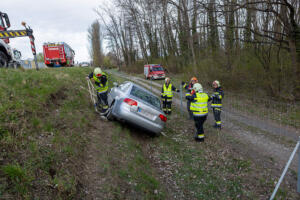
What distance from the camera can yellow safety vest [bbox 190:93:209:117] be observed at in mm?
5016

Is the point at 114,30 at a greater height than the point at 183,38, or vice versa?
the point at 114,30

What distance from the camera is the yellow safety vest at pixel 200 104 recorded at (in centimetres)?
502

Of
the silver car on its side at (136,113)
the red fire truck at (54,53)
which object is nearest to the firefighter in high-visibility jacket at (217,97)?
the silver car on its side at (136,113)

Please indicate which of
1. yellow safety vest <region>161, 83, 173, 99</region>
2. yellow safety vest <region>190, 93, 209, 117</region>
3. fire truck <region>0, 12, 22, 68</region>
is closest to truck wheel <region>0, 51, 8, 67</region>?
fire truck <region>0, 12, 22, 68</region>

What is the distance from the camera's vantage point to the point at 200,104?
16.5ft

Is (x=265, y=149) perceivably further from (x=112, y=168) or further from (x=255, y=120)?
(x=112, y=168)

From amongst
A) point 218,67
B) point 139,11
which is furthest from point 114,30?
point 218,67

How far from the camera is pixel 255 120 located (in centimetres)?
673

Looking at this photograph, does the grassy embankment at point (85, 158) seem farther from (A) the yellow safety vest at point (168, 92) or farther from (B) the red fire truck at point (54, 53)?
(B) the red fire truck at point (54, 53)

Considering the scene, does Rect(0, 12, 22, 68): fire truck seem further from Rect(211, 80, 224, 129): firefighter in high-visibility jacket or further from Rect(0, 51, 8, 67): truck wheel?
Rect(211, 80, 224, 129): firefighter in high-visibility jacket

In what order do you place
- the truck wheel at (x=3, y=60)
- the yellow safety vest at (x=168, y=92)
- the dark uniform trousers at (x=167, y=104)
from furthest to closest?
1. the dark uniform trousers at (x=167, y=104)
2. the yellow safety vest at (x=168, y=92)
3. the truck wheel at (x=3, y=60)

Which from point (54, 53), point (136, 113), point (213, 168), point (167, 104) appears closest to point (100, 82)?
point (136, 113)

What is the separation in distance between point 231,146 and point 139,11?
26170 mm

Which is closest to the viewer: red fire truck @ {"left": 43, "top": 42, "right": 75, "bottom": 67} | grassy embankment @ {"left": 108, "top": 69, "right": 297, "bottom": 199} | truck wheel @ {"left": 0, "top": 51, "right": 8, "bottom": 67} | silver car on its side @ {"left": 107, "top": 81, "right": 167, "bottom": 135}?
grassy embankment @ {"left": 108, "top": 69, "right": 297, "bottom": 199}
